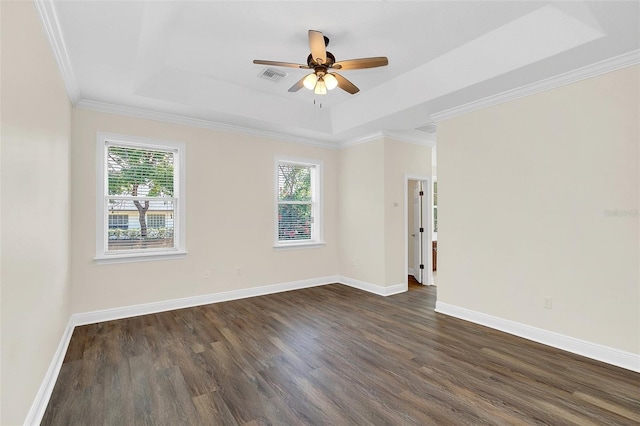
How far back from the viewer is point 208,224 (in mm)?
4730

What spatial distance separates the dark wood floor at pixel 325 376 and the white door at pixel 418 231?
215 cm

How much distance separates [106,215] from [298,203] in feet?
9.75

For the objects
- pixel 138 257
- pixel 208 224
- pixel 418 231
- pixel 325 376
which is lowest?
pixel 325 376

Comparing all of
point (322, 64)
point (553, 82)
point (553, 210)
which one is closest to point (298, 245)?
point (322, 64)

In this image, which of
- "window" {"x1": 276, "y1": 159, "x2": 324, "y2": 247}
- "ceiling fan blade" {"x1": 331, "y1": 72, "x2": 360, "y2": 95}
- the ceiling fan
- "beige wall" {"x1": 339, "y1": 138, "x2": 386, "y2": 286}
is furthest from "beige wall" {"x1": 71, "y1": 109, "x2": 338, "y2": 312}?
"ceiling fan blade" {"x1": 331, "y1": 72, "x2": 360, "y2": 95}

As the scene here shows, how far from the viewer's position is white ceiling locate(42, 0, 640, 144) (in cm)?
247

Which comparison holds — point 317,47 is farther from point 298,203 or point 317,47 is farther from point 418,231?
point 418,231

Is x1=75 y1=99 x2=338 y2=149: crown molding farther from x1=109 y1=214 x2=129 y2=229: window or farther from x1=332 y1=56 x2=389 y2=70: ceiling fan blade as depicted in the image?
x1=332 y1=56 x2=389 y2=70: ceiling fan blade

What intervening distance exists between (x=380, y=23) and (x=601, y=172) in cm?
252

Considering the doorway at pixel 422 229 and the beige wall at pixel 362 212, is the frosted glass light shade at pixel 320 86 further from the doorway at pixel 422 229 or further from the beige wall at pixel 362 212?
the doorway at pixel 422 229

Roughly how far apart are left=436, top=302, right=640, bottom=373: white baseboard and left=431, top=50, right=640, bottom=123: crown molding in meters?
2.58

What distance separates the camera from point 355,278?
19.0 ft

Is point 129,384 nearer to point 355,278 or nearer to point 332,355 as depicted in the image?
point 332,355

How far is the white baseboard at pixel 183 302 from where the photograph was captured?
389cm
